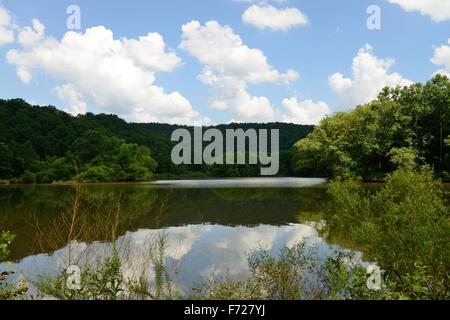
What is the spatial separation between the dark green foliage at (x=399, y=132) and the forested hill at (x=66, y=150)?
46.4m

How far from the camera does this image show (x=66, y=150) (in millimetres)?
100625

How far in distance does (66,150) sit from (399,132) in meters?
75.5

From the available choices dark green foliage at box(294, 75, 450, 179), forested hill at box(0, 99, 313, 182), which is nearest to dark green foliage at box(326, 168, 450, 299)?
dark green foliage at box(294, 75, 450, 179)

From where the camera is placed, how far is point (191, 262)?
1142 centimetres

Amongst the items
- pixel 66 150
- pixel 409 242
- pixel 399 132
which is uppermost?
pixel 399 132

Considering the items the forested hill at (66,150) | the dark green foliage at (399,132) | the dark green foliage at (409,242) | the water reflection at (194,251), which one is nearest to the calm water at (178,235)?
the water reflection at (194,251)

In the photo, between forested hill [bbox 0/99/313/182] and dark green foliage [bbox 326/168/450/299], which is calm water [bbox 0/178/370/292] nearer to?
dark green foliage [bbox 326/168/450/299]

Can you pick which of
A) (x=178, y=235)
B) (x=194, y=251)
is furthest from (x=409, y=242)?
(x=178, y=235)

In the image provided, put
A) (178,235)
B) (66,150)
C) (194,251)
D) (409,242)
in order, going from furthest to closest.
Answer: (66,150) → (178,235) → (194,251) → (409,242)

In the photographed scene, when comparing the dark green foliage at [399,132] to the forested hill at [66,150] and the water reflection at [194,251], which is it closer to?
the water reflection at [194,251]

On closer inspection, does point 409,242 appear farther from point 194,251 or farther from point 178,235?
point 178,235
